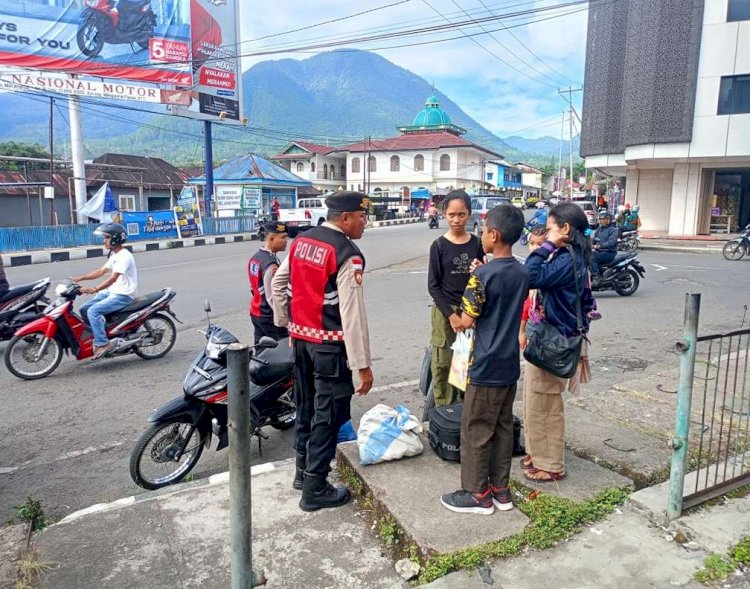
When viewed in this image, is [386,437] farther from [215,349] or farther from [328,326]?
[215,349]

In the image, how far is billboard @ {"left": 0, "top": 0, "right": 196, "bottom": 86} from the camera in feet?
66.3

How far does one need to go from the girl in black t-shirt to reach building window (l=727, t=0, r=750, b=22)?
891 inches

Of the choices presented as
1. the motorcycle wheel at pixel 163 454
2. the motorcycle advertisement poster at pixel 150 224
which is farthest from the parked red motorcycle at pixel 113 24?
the motorcycle wheel at pixel 163 454

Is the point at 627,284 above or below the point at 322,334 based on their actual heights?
below

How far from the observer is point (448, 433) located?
11.5 feet

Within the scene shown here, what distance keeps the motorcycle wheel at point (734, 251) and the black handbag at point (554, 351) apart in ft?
47.8

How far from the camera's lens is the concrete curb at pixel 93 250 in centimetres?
1650

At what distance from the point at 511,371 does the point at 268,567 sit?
153 centimetres

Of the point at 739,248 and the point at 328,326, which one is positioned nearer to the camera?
the point at 328,326

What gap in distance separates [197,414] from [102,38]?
23085mm

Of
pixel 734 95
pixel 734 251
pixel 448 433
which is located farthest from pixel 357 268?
pixel 734 95

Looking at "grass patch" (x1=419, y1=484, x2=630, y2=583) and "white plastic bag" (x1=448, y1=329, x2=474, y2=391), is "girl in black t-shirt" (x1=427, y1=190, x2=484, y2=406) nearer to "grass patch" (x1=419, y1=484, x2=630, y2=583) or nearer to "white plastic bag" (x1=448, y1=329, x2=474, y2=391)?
"white plastic bag" (x1=448, y1=329, x2=474, y2=391)

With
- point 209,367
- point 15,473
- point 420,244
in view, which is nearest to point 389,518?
point 209,367

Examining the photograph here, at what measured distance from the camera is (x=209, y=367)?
12.6ft
